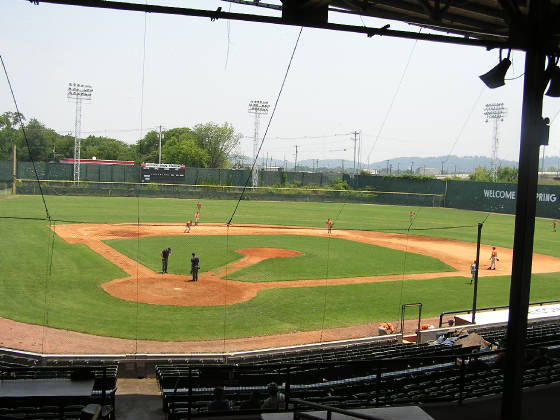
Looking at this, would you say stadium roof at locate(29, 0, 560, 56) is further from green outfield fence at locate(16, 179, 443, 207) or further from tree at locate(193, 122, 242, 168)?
tree at locate(193, 122, 242, 168)

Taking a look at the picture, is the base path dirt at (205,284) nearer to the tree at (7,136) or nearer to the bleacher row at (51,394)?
the bleacher row at (51,394)

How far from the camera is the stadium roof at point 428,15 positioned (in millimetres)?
7203

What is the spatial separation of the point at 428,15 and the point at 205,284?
1543 cm

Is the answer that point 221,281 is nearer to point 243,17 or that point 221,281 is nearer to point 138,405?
point 138,405

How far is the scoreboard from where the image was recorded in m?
63.4

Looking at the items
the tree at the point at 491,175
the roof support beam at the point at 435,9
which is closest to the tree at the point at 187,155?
the tree at the point at 491,175

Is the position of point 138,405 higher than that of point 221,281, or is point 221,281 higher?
point 138,405

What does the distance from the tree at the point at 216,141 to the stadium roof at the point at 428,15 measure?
71.0m

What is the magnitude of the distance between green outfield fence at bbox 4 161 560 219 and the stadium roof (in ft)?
159

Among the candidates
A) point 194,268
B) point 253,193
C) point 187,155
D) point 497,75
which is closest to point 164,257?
point 194,268

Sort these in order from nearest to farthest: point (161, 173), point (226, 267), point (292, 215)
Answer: point (226, 267), point (292, 215), point (161, 173)

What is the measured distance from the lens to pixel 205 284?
21891 millimetres

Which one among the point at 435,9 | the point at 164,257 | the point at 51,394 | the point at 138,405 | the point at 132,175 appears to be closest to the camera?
the point at 51,394

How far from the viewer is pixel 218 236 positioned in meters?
35.2
